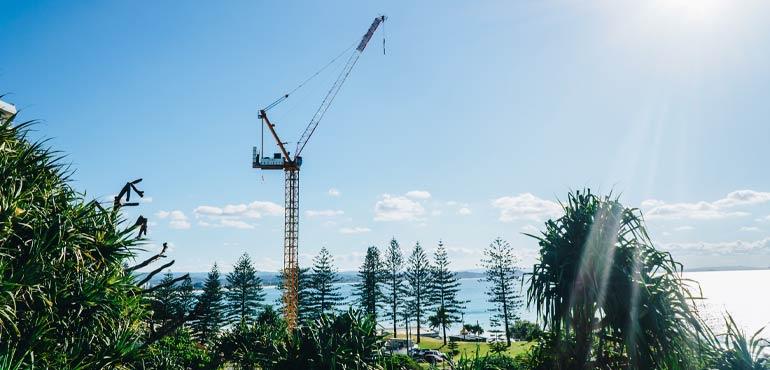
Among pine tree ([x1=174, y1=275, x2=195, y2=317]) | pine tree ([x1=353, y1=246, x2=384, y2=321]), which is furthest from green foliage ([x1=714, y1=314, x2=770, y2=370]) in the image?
pine tree ([x1=174, y1=275, x2=195, y2=317])

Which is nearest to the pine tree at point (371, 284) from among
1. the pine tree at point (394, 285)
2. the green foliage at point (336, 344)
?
the pine tree at point (394, 285)

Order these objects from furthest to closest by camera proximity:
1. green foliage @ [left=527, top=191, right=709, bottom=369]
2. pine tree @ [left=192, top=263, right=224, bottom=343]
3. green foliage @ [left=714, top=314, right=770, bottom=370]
Result: pine tree @ [left=192, top=263, right=224, bottom=343]
green foliage @ [left=527, top=191, right=709, bottom=369]
green foliage @ [left=714, top=314, right=770, bottom=370]

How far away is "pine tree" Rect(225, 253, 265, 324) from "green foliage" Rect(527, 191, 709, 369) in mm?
65028

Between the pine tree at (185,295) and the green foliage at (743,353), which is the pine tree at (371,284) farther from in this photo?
the green foliage at (743,353)

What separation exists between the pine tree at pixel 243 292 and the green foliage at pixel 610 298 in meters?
65.0

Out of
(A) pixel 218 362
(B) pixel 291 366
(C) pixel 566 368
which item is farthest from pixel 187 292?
(C) pixel 566 368

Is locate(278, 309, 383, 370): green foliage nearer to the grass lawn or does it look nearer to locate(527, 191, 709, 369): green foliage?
locate(527, 191, 709, 369): green foliage

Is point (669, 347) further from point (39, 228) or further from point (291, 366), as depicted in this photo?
point (39, 228)

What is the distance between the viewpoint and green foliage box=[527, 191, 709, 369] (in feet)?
37.1

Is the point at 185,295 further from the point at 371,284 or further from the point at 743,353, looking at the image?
the point at 743,353

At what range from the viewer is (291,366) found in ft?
43.1

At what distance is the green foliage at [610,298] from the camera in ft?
37.1

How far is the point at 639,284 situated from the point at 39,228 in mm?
13499

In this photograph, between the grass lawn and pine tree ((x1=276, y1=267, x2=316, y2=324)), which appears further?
pine tree ((x1=276, y1=267, x2=316, y2=324))
